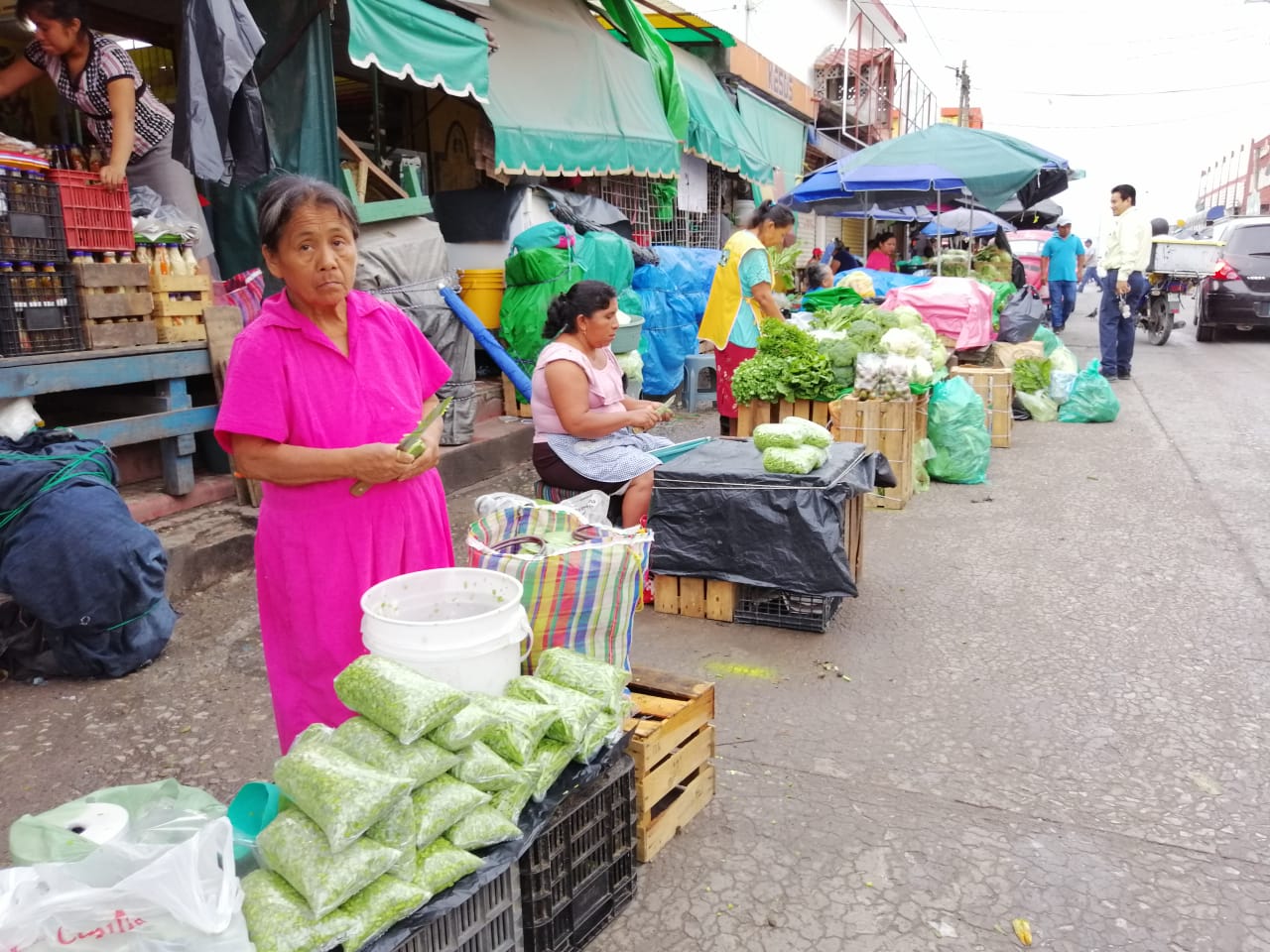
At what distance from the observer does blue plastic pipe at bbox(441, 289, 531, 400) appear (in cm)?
697

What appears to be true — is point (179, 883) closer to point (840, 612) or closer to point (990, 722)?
point (990, 722)

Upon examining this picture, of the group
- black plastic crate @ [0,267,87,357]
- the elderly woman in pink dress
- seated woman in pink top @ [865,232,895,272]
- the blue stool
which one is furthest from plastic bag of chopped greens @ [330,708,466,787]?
seated woman in pink top @ [865,232,895,272]

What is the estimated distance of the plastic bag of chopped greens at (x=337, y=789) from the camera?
1.76m

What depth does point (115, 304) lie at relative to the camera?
4.78 meters

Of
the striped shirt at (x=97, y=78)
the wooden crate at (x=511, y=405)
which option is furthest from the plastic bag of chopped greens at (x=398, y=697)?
the wooden crate at (x=511, y=405)

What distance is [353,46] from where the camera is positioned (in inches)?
237

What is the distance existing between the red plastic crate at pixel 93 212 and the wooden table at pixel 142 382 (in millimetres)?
547

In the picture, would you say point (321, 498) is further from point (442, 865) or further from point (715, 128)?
point (715, 128)

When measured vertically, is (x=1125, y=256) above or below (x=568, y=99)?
below

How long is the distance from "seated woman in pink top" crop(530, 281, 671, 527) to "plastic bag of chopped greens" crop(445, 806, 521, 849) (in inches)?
97.5

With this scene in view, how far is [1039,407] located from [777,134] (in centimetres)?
797

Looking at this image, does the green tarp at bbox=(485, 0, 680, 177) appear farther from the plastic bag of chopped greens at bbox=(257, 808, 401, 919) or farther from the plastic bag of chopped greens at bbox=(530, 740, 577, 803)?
the plastic bag of chopped greens at bbox=(257, 808, 401, 919)

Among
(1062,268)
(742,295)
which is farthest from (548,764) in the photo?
(1062,268)

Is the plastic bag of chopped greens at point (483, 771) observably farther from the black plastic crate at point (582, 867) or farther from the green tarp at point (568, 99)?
Result: the green tarp at point (568, 99)
